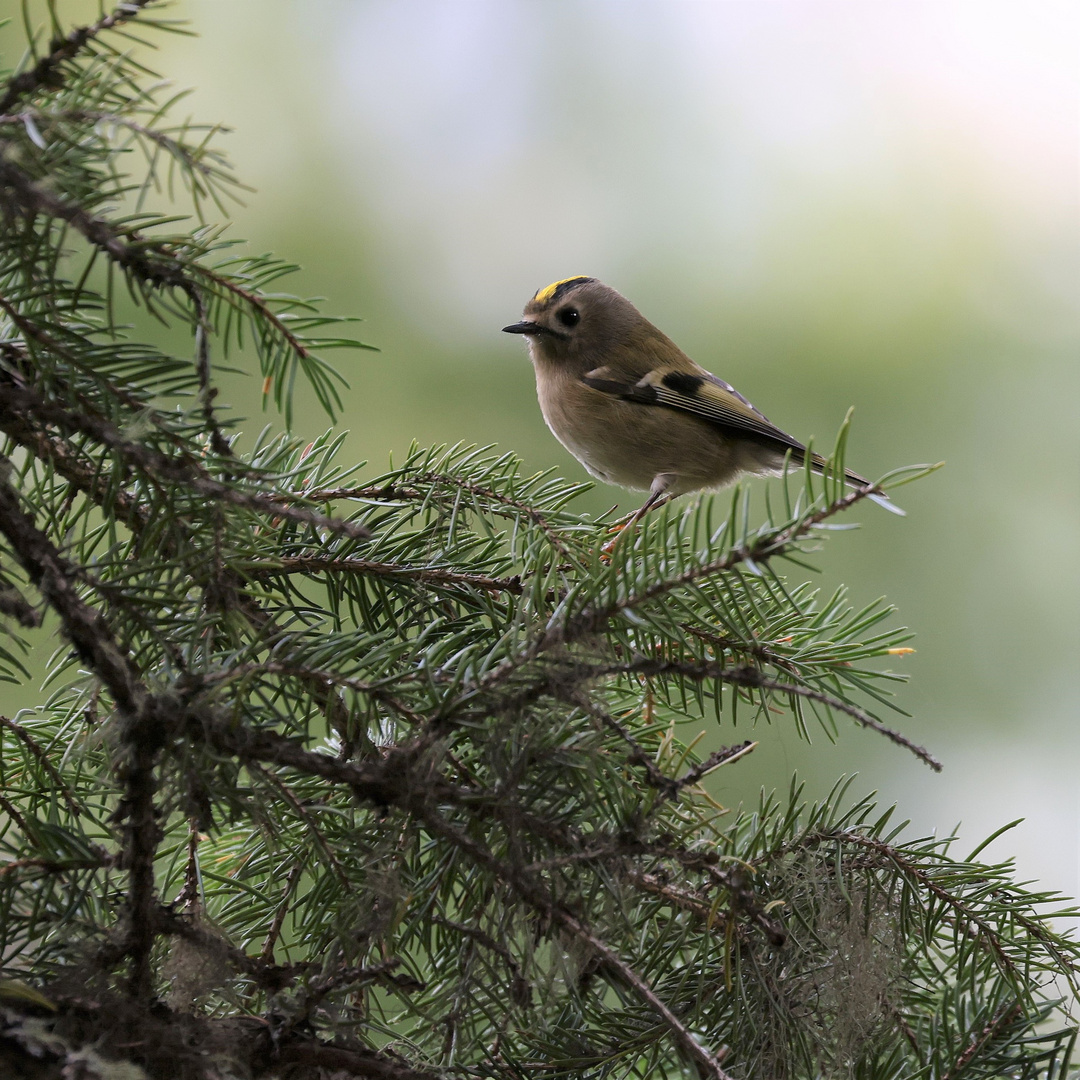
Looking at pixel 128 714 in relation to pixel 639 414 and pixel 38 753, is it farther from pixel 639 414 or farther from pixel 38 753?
pixel 639 414

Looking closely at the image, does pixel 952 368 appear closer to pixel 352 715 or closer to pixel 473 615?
pixel 473 615

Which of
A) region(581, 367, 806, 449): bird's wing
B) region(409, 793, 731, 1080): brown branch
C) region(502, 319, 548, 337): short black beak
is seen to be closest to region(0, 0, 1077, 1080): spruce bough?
region(409, 793, 731, 1080): brown branch

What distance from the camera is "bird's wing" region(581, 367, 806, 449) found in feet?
5.51

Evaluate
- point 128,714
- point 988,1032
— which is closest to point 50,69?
point 128,714

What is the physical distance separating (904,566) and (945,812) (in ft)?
1.78

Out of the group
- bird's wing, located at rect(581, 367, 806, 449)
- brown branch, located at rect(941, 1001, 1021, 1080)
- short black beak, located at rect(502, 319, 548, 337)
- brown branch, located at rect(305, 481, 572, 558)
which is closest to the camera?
brown branch, located at rect(941, 1001, 1021, 1080)

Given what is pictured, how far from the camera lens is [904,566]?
2295 mm

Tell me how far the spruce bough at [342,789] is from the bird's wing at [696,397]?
950 mm

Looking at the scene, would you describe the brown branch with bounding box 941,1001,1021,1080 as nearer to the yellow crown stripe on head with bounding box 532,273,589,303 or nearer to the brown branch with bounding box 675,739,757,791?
the brown branch with bounding box 675,739,757,791

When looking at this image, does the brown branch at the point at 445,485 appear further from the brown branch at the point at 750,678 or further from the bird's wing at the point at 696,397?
the bird's wing at the point at 696,397

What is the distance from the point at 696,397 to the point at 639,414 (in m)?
0.12

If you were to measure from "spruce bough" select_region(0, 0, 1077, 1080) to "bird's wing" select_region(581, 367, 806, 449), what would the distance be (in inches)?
37.4

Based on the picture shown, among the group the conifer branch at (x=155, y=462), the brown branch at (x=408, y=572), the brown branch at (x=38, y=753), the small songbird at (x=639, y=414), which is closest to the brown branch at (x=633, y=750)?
the conifer branch at (x=155, y=462)

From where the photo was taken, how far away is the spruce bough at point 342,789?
0.49 m
